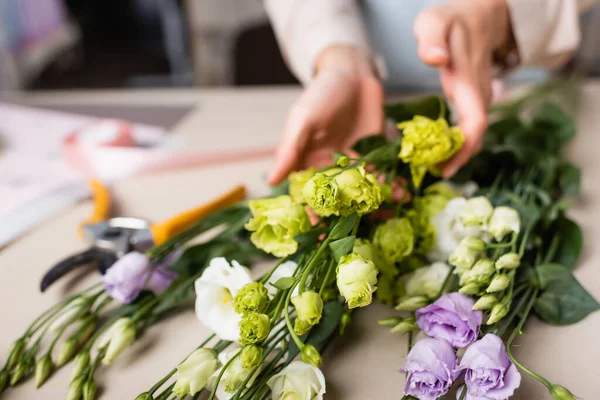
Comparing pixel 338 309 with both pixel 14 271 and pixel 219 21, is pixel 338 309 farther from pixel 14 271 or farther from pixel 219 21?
pixel 219 21

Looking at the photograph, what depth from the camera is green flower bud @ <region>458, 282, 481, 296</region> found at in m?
0.34

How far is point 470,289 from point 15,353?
12.4 inches

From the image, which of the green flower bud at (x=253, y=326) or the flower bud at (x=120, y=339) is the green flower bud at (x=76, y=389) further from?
the green flower bud at (x=253, y=326)

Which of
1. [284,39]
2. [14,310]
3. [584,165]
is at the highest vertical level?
[284,39]

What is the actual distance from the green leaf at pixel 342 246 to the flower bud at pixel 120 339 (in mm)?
163

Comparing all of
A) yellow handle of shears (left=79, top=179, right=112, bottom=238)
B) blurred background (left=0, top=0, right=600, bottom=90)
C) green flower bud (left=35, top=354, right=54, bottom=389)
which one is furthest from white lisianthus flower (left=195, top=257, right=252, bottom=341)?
blurred background (left=0, top=0, right=600, bottom=90)

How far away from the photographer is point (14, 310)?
0.45 metres

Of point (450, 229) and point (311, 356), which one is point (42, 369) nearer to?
point (311, 356)

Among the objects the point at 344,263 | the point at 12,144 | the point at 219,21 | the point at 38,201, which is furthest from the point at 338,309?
the point at 219,21

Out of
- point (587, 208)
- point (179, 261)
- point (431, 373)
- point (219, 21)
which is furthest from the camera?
point (219, 21)

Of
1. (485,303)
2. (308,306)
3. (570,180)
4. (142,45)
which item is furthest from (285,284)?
(142,45)

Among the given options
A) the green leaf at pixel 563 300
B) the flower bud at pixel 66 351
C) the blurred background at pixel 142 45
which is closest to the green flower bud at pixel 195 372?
the flower bud at pixel 66 351

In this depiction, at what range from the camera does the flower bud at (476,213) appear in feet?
1.27

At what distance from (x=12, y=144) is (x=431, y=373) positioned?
689mm
